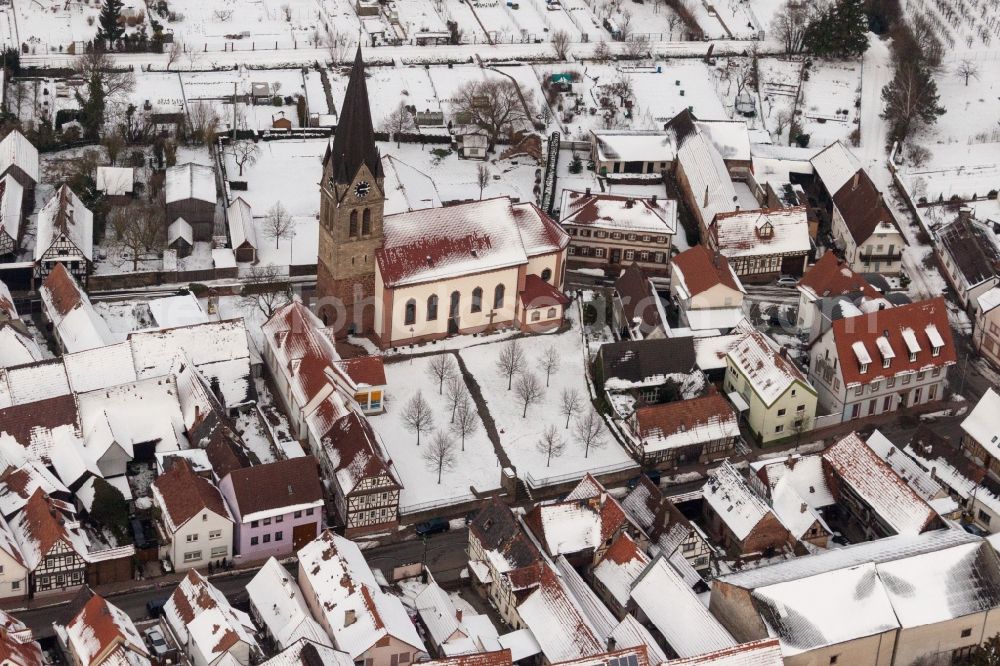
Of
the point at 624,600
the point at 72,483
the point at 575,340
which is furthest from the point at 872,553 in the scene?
the point at 72,483

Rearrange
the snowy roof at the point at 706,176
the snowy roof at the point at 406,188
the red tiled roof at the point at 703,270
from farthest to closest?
the snowy roof at the point at 706,176, the snowy roof at the point at 406,188, the red tiled roof at the point at 703,270

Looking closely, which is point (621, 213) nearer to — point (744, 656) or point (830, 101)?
point (830, 101)

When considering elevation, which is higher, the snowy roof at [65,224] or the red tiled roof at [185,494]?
the snowy roof at [65,224]

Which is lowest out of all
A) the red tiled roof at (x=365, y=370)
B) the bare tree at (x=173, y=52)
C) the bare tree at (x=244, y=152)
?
the red tiled roof at (x=365, y=370)

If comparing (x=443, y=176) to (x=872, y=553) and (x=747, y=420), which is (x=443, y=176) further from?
(x=872, y=553)

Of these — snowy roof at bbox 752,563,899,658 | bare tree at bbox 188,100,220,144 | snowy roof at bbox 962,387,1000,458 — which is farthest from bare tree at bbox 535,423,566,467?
bare tree at bbox 188,100,220,144

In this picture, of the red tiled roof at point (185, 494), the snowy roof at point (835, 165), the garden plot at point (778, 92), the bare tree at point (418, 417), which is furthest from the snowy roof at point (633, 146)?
the red tiled roof at point (185, 494)

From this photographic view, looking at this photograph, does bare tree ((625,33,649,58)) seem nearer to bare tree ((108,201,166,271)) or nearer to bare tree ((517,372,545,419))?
bare tree ((108,201,166,271))

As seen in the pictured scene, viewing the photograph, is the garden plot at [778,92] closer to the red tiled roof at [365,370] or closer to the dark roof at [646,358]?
the dark roof at [646,358]

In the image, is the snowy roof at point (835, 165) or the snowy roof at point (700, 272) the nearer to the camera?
the snowy roof at point (700, 272)
